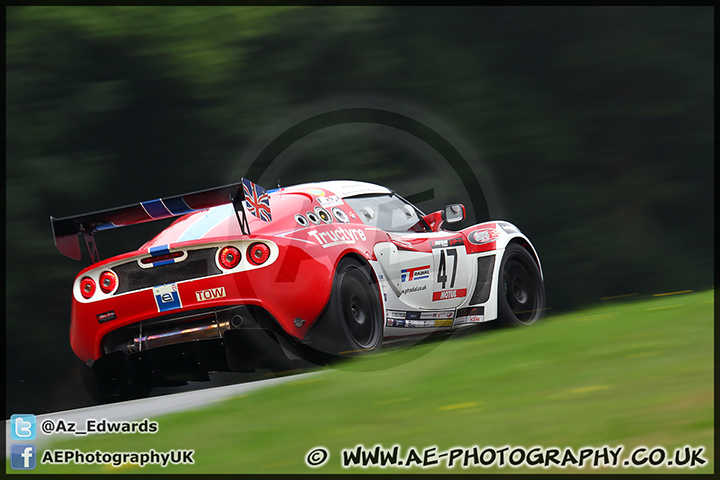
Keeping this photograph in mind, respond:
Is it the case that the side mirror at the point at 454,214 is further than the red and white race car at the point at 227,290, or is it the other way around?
the side mirror at the point at 454,214

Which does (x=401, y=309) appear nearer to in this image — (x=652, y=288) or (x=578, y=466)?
(x=578, y=466)

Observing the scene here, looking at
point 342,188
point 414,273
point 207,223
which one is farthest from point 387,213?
point 207,223

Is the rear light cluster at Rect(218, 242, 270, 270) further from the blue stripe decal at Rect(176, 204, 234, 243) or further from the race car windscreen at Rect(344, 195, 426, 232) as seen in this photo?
the race car windscreen at Rect(344, 195, 426, 232)

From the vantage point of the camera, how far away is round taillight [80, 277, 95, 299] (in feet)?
18.1

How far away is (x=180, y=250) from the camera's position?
5.35m

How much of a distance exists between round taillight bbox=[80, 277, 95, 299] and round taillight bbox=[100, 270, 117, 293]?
0.07m

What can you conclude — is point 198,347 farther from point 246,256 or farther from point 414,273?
point 414,273

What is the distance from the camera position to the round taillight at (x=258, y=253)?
5.27m

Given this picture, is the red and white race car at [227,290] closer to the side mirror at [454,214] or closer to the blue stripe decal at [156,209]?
the blue stripe decal at [156,209]

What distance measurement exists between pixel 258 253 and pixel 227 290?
30 cm

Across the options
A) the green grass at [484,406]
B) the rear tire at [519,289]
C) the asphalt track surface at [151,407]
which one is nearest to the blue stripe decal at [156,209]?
the asphalt track surface at [151,407]

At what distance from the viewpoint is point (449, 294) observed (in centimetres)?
697

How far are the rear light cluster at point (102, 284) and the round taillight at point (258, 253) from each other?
3.05 ft

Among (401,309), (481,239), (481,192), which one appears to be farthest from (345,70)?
(401,309)
